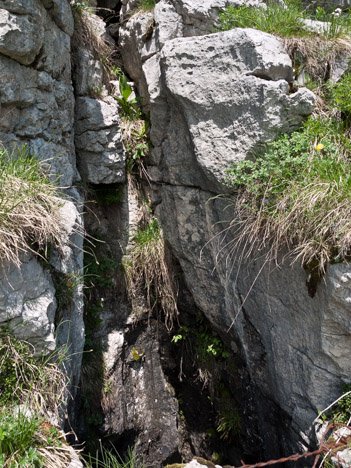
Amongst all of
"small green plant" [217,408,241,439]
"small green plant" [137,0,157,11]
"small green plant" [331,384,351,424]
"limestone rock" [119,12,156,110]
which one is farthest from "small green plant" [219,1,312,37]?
"small green plant" [217,408,241,439]

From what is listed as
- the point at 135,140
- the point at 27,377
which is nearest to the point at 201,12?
the point at 135,140

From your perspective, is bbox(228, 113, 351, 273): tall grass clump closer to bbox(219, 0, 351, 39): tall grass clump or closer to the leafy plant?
bbox(219, 0, 351, 39): tall grass clump

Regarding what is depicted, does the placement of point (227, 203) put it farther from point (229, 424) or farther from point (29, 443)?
point (229, 424)

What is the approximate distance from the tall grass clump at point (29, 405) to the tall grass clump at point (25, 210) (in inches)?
28.2

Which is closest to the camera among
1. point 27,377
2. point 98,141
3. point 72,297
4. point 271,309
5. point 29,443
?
point 29,443

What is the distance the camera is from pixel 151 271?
18.1 ft

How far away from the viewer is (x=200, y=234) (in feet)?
16.3

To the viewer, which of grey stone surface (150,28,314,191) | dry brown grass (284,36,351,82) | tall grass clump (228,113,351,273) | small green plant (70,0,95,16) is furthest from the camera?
small green plant (70,0,95,16)

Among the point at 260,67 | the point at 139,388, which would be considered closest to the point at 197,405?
the point at 139,388

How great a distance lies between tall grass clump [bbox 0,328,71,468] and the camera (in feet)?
8.75

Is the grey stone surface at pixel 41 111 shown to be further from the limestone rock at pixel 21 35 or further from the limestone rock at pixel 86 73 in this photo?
the limestone rock at pixel 86 73

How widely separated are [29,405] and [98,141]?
323cm

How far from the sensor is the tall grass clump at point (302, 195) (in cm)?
343

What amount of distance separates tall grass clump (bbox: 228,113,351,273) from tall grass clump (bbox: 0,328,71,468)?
2.22m
